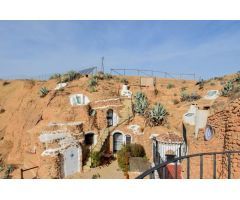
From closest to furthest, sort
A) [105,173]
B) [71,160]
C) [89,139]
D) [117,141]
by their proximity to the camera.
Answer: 1. [105,173]
2. [71,160]
3. [89,139]
4. [117,141]

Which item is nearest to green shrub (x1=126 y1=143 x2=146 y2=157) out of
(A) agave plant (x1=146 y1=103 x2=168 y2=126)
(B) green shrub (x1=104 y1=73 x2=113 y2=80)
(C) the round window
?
(A) agave plant (x1=146 y1=103 x2=168 y2=126)

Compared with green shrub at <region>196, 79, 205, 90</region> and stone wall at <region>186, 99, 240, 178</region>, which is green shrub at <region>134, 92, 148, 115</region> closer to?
green shrub at <region>196, 79, 205, 90</region>

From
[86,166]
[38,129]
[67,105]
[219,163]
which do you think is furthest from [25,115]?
[219,163]

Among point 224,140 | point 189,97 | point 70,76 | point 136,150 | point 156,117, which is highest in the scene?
point 70,76

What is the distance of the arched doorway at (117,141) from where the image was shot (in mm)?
14977

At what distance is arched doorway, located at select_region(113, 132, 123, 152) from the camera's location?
49.1ft

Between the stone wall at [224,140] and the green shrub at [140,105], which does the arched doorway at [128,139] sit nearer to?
the green shrub at [140,105]

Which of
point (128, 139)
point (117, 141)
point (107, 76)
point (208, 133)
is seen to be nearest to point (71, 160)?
point (117, 141)

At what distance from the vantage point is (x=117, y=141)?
1502 centimetres

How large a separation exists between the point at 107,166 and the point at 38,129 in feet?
12.7

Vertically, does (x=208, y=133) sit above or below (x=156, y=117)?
above

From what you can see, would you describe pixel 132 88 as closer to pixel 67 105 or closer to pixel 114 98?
pixel 114 98

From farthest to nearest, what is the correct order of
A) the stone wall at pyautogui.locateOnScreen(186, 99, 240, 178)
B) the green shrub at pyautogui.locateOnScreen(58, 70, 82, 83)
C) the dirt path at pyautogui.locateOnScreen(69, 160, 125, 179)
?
the green shrub at pyautogui.locateOnScreen(58, 70, 82, 83) < the dirt path at pyautogui.locateOnScreen(69, 160, 125, 179) < the stone wall at pyautogui.locateOnScreen(186, 99, 240, 178)

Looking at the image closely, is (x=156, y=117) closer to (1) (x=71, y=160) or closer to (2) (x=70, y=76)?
(1) (x=71, y=160)
